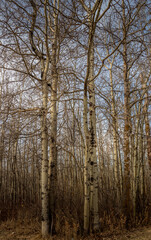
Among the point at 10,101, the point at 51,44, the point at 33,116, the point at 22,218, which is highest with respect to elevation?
the point at 51,44

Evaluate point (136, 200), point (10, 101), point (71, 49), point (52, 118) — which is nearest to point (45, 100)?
point (52, 118)

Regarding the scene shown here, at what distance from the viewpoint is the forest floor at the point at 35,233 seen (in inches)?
155

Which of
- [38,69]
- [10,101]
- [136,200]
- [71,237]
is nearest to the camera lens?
[71,237]

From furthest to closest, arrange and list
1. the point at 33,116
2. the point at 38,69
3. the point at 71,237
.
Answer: the point at 38,69 → the point at 33,116 → the point at 71,237

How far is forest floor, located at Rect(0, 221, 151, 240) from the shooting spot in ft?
12.9

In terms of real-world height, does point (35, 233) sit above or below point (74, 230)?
below

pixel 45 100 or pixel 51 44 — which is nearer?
pixel 45 100

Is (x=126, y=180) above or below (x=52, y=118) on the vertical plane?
below

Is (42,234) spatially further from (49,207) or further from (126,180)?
(126,180)

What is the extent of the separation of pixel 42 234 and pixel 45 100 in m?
3.12

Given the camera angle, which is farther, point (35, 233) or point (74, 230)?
point (35, 233)

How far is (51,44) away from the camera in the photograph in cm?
561

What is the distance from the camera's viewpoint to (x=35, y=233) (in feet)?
15.4

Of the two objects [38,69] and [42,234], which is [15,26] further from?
[42,234]
